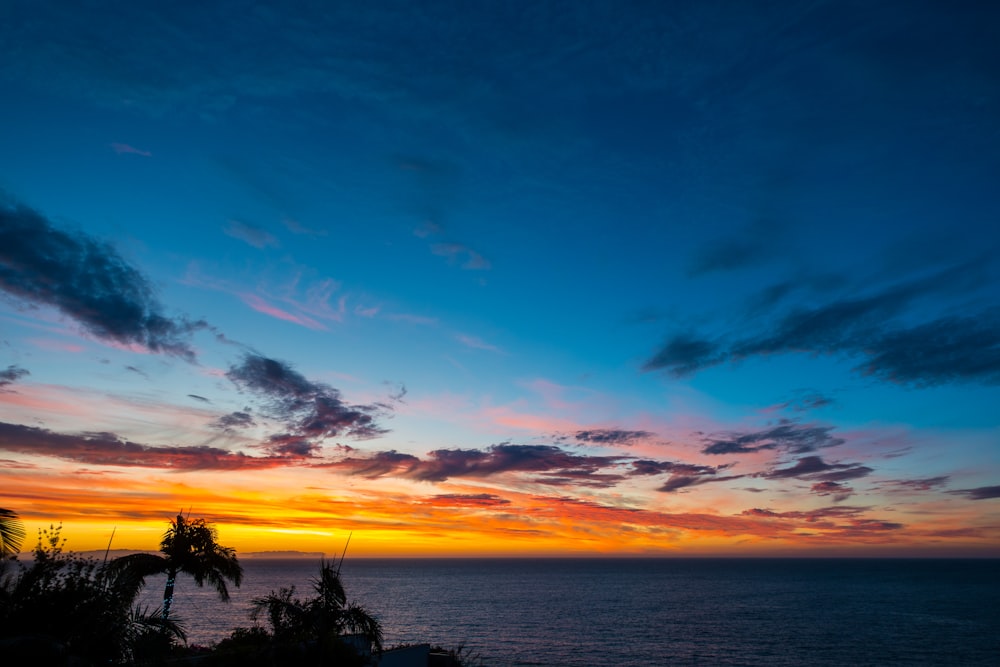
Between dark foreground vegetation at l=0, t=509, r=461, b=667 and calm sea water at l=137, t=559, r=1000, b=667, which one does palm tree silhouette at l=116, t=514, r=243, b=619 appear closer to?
dark foreground vegetation at l=0, t=509, r=461, b=667

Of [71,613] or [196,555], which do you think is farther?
[196,555]

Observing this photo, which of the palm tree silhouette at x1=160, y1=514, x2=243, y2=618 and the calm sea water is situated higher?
the palm tree silhouette at x1=160, y1=514, x2=243, y2=618

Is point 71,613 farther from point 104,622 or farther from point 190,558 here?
point 190,558

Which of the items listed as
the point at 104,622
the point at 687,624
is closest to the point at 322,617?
the point at 104,622

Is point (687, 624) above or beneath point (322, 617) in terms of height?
beneath

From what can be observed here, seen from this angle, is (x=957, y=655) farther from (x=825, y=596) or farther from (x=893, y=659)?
(x=825, y=596)

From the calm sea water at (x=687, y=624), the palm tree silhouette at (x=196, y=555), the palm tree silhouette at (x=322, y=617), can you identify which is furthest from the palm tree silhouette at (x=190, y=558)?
the calm sea water at (x=687, y=624)

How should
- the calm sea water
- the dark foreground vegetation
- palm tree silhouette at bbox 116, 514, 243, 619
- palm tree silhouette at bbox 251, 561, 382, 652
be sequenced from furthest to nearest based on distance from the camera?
the calm sea water → palm tree silhouette at bbox 116, 514, 243, 619 → palm tree silhouette at bbox 251, 561, 382, 652 → the dark foreground vegetation

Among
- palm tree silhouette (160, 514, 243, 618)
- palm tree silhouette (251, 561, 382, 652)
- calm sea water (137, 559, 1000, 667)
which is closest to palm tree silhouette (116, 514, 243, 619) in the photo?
palm tree silhouette (160, 514, 243, 618)

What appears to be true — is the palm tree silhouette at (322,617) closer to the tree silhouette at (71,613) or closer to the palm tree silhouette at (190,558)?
the tree silhouette at (71,613)

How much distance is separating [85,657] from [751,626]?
11390 centimetres

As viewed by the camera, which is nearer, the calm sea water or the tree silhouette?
the tree silhouette

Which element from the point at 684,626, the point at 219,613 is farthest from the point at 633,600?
the point at 219,613

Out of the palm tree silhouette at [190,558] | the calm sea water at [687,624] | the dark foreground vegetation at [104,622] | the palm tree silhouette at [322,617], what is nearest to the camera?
the dark foreground vegetation at [104,622]
